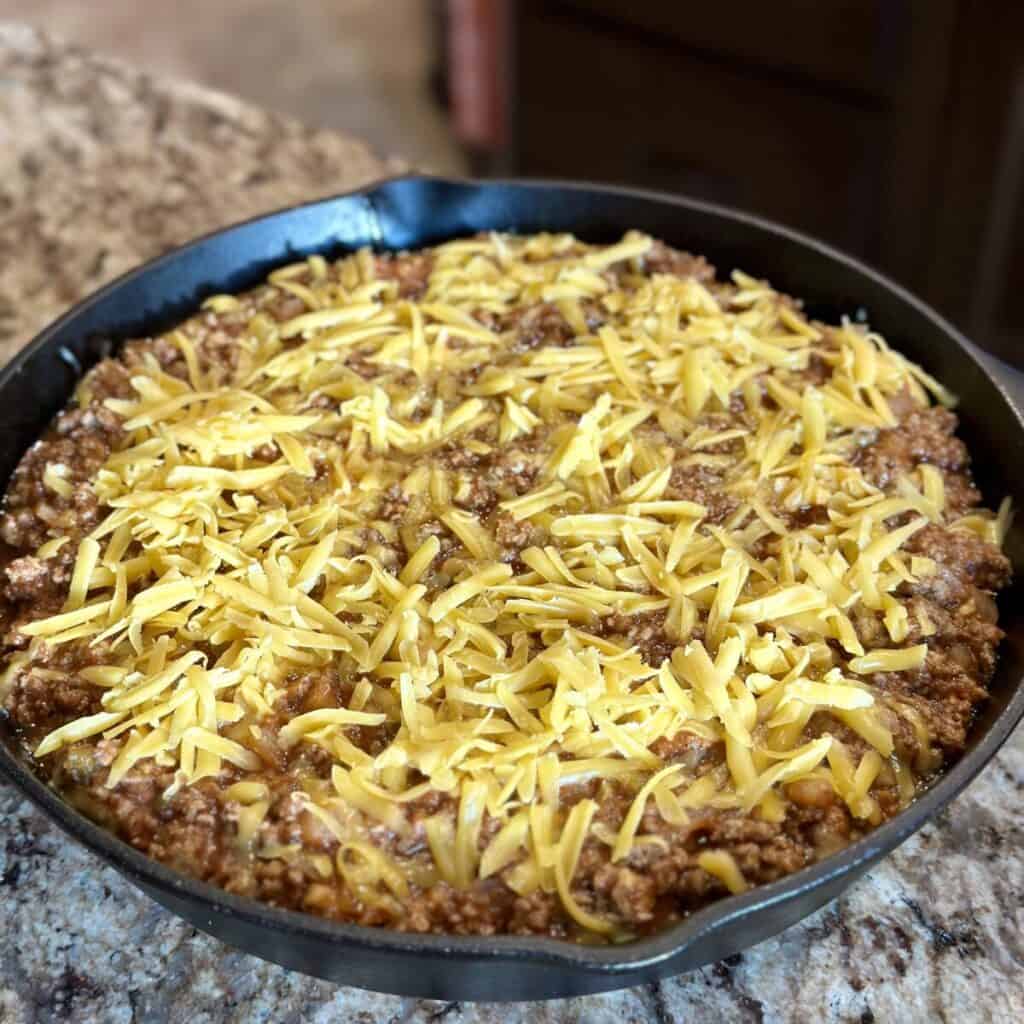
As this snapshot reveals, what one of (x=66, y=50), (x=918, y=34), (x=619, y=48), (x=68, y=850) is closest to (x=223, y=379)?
(x=68, y=850)

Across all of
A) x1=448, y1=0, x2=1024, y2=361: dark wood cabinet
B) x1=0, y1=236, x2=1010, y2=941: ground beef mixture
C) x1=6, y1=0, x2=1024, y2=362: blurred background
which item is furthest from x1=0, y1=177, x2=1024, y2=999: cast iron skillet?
x1=448, y1=0, x2=1024, y2=361: dark wood cabinet

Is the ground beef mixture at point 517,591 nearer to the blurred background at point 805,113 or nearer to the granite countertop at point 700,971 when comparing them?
the granite countertop at point 700,971

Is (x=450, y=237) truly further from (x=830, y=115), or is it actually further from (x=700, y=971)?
(x=830, y=115)

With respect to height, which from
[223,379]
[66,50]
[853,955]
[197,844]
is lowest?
[853,955]

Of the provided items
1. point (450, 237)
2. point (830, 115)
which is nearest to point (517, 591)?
point (450, 237)

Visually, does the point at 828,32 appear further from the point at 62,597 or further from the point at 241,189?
the point at 62,597

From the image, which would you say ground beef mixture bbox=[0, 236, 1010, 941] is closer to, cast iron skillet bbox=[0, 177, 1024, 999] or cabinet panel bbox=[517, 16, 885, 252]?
cast iron skillet bbox=[0, 177, 1024, 999]

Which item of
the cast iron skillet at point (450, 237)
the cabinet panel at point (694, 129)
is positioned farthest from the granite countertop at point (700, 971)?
the cabinet panel at point (694, 129)

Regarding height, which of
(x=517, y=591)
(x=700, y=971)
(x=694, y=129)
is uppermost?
(x=694, y=129)
